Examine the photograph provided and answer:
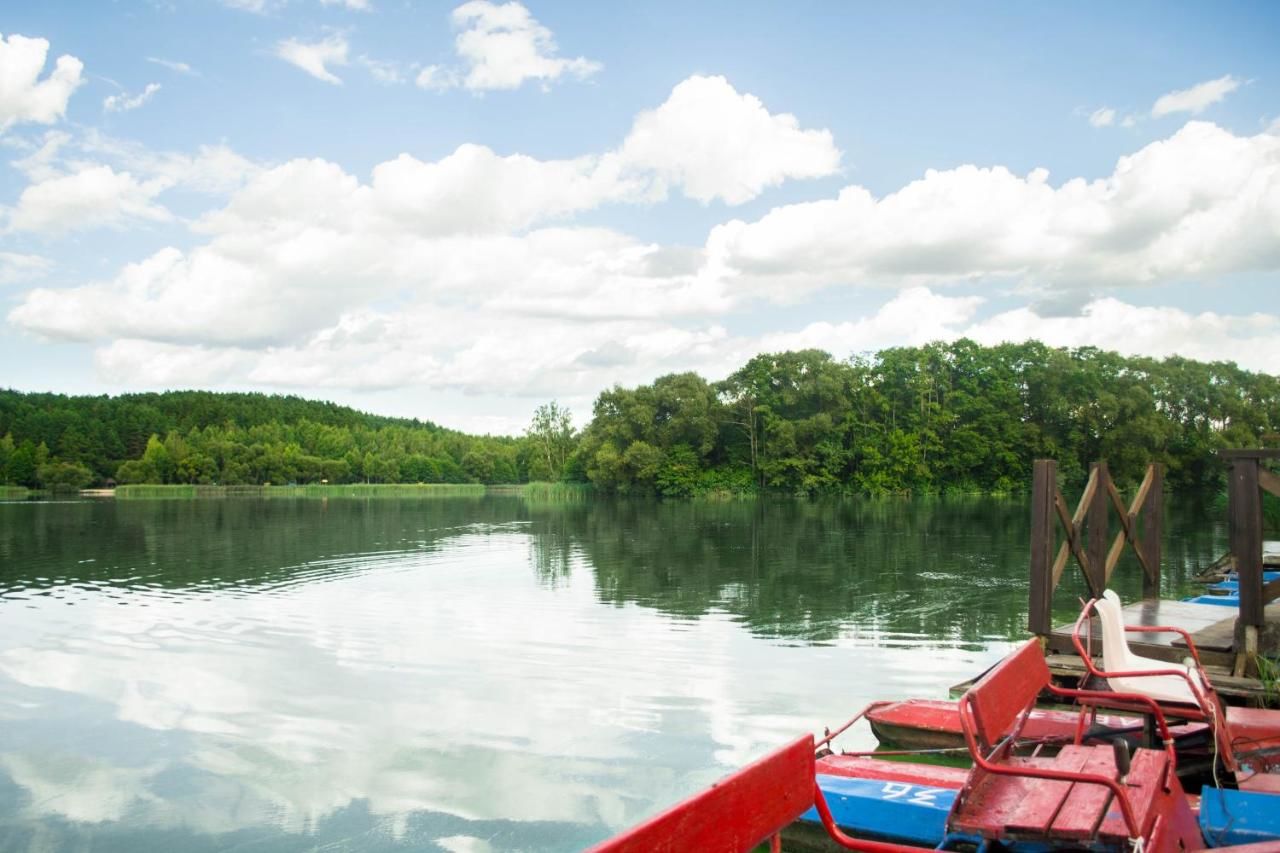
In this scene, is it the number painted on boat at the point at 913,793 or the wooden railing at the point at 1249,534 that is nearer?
the number painted on boat at the point at 913,793

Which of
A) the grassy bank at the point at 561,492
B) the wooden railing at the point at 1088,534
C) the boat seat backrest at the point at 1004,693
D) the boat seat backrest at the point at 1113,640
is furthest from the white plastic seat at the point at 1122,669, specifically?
the grassy bank at the point at 561,492

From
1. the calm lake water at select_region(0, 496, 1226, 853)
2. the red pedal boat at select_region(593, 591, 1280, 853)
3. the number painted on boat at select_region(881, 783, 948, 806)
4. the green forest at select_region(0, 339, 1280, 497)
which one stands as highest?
the green forest at select_region(0, 339, 1280, 497)

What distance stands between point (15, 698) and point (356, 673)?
4101 millimetres

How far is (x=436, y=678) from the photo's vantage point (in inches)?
Answer: 485

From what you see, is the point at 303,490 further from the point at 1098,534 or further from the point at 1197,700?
the point at 1197,700

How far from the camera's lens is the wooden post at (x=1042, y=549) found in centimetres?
979

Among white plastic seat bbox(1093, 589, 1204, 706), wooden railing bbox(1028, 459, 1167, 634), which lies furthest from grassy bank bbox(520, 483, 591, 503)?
white plastic seat bbox(1093, 589, 1204, 706)

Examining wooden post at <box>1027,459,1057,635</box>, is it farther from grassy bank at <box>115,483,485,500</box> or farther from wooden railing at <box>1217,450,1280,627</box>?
grassy bank at <box>115,483,485,500</box>

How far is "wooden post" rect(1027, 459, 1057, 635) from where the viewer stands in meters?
9.79

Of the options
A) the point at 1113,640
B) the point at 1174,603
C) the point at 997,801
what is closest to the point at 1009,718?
the point at 997,801

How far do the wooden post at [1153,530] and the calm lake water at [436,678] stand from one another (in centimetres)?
231

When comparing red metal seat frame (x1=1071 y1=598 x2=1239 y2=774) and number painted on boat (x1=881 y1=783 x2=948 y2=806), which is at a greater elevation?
red metal seat frame (x1=1071 y1=598 x2=1239 y2=774)

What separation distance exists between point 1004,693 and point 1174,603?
8.97 meters

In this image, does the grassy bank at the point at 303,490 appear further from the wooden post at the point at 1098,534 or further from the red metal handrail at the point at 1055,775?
the red metal handrail at the point at 1055,775
